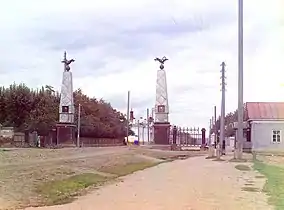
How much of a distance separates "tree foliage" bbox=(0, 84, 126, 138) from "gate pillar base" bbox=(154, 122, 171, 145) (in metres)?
12.8

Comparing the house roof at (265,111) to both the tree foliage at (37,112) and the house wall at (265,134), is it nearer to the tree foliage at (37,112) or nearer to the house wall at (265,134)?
the house wall at (265,134)

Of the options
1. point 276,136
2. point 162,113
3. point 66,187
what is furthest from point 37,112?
point 66,187

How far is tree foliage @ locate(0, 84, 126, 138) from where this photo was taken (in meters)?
74.8

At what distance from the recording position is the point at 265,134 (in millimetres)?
69562

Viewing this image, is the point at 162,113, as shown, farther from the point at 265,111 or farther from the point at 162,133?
the point at 265,111

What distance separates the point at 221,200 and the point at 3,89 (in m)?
67.3

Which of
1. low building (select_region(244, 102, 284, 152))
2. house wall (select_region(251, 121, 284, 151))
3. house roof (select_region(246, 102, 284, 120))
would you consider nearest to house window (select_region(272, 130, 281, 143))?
low building (select_region(244, 102, 284, 152))

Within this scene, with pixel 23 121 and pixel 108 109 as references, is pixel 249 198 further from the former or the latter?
pixel 108 109

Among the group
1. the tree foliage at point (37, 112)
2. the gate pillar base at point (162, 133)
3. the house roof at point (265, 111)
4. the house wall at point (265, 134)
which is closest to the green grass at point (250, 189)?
the house wall at point (265, 134)

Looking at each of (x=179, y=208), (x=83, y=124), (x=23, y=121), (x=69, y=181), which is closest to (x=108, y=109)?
(x=83, y=124)

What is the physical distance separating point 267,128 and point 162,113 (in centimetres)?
1268

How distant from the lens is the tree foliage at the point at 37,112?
74812 mm

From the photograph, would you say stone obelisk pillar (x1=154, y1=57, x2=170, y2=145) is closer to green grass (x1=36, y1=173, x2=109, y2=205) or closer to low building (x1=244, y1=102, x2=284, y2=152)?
low building (x1=244, y1=102, x2=284, y2=152)

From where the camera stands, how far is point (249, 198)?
17.1 meters
